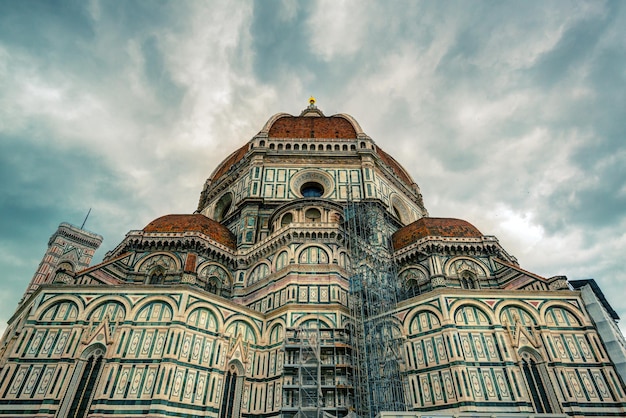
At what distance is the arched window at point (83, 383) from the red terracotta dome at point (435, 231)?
18290mm

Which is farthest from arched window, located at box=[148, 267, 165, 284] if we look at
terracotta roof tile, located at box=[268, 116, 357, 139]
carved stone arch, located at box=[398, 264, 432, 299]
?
terracotta roof tile, located at box=[268, 116, 357, 139]

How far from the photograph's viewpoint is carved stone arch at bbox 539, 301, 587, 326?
18.3m

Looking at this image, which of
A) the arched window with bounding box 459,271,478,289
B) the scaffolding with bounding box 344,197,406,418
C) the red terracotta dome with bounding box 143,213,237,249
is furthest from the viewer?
the red terracotta dome with bounding box 143,213,237,249

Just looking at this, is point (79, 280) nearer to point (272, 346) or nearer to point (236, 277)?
point (236, 277)

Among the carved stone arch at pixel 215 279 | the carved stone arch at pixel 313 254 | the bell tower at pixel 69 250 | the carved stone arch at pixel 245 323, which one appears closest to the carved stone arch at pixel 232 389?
the carved stone arch at pixel 245 323

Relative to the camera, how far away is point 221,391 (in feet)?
57.9

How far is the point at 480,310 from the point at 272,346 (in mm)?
10522

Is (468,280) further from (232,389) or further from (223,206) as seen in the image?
(223,206)

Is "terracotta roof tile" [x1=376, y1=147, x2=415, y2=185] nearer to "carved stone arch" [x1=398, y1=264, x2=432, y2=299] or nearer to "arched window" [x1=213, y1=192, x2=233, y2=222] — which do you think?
"carved stone arch" [x1=398, y1=264, x2=432, y2=299]

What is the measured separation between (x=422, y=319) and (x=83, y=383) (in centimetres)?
1567

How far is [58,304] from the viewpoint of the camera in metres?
18.5

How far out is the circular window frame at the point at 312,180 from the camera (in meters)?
29.7

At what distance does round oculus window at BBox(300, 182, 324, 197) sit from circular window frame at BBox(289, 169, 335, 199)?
22 centimetres

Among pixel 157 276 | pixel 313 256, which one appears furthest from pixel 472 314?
pixel 157 276
